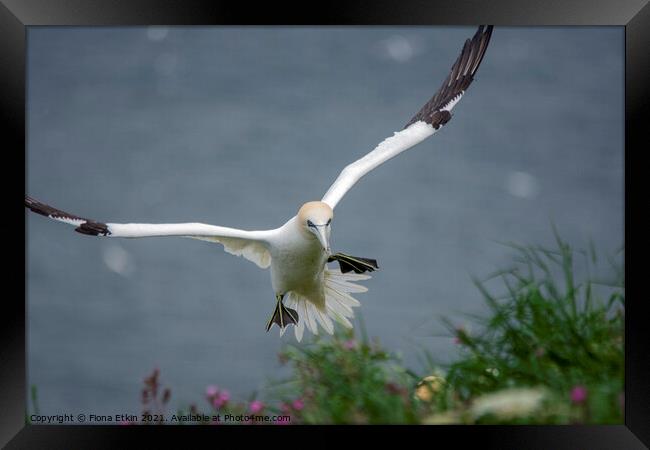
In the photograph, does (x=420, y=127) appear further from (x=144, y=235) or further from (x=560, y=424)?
(x=560, y=424)

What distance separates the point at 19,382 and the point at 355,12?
212 cm

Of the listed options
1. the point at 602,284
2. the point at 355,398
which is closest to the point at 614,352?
the point at 602,284

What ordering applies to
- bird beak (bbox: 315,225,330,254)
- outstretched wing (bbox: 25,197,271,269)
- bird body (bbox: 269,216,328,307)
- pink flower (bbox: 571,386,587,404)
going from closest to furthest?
1. pink flower (bbox: 571,386,587,404)
2. bird beak (bbox: 315,225,330,254)
3. outstretched wing (bbox: 25,197,271,269)
4. bird body (bbox: 269,216,328,307)

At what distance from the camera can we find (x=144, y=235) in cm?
427

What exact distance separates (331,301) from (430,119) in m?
1.22

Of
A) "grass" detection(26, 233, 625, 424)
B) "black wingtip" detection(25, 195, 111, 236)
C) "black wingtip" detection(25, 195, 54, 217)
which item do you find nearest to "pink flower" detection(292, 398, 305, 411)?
"grass" detection(26, 233, 625, 424)

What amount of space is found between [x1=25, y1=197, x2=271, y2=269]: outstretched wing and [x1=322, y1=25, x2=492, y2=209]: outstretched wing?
482mm

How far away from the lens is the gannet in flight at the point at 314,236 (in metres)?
4.29

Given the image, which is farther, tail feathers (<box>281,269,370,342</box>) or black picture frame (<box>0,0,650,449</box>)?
tail feathers (<box>281,269,370,342</box>)

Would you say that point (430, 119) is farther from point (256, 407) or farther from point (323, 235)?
point (256, 407)

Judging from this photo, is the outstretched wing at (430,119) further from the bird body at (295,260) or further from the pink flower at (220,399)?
the pink flower at (220,399)

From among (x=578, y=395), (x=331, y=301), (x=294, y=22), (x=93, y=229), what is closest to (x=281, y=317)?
(x=331, y=301)

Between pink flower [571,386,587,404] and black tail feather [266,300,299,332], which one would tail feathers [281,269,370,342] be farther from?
pink flower [571,386,587,404]

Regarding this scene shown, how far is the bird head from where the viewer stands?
406cm
